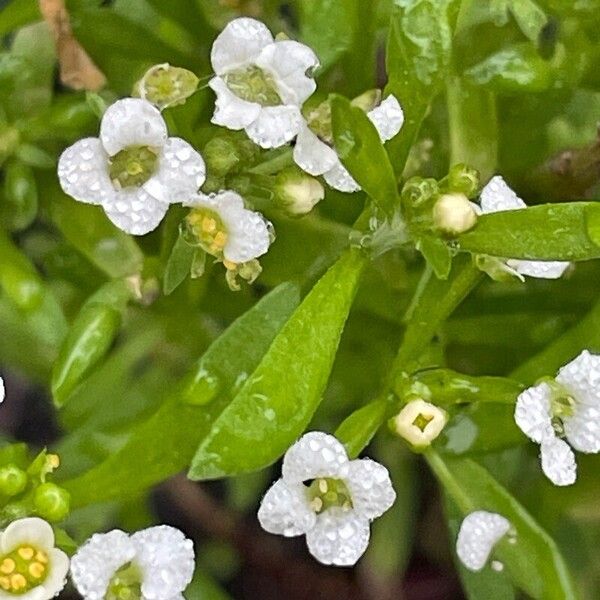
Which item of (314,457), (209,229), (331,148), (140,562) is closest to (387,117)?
(331,148)

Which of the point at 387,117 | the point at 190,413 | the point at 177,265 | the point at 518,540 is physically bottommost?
the point at 518,540

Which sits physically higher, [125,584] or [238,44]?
[238,44]

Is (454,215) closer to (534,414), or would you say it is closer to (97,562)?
(534,414)

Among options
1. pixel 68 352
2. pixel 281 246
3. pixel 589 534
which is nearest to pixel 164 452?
pixel 68 352

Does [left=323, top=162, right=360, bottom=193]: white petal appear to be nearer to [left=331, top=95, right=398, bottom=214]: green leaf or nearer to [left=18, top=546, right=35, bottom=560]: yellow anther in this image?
[left=331, top=95, right=398, bottom=214]: green leaf

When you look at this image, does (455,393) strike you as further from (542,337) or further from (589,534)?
(589,534)

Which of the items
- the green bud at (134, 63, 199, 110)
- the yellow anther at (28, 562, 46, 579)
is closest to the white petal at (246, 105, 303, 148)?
the green bud at (134, 63, 199, 110)

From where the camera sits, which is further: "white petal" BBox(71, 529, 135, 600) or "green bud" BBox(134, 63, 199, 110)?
"green bud" BBox(134, 63, 199, 110)
